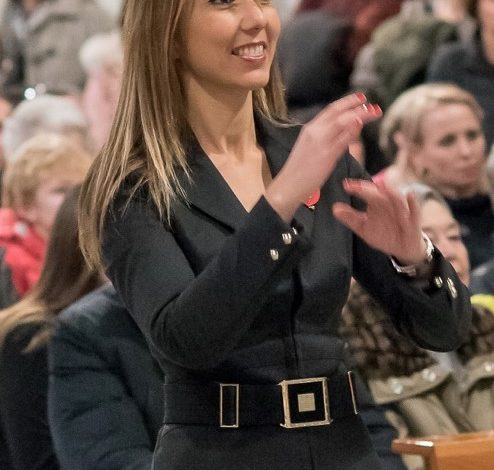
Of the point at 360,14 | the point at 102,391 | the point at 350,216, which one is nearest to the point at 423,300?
the point at 350,216

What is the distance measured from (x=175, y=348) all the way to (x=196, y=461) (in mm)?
155

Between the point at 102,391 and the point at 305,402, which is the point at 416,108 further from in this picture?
the point at 305,402

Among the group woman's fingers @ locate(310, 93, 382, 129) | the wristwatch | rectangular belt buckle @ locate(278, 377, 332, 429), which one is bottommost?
rectangular belt buckle @ locate(278, 377, 332, 429)

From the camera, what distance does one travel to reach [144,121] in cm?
167

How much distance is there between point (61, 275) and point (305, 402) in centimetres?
152

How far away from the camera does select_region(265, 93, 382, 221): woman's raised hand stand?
1501 millimetres

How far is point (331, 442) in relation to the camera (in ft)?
5.27

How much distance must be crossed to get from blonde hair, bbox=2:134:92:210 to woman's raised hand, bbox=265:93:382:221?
235 cm

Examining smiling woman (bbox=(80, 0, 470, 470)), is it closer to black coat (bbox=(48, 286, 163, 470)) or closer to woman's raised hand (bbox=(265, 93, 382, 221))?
woman's raised hand (bbox=(265, 93, 382, 221))

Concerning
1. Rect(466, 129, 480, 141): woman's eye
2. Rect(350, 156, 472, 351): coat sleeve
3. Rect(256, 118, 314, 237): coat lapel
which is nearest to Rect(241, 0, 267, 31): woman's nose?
Rect(256, 118, 314, 237): coat lapel

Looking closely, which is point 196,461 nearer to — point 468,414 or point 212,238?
point 212,238

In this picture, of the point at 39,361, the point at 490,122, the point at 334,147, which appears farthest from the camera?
the point at 490,122

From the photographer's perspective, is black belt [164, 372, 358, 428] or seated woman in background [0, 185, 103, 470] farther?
seated woman in background [0, 185, 103, 470]

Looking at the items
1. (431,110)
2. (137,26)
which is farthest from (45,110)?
(137,26)
